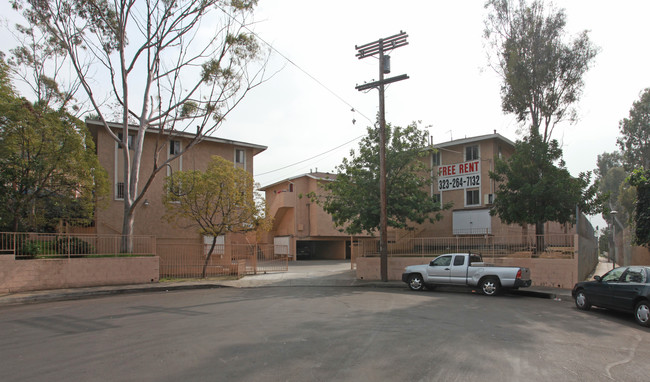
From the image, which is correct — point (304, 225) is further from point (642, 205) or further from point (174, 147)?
point (642, 205)

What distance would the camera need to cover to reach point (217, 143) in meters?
28.5

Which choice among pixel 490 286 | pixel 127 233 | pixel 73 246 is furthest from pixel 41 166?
pixel 490 286

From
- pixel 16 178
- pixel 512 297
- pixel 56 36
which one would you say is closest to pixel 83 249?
pixel 16 178

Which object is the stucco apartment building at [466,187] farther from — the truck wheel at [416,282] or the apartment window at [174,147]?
the truck wheel at [416,282]

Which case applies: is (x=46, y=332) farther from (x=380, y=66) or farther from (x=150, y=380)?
(x=380, y=66)

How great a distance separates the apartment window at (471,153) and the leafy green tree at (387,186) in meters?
7.44

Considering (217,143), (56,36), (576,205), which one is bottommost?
(576,205)

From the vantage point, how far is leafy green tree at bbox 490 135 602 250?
65.6 feet

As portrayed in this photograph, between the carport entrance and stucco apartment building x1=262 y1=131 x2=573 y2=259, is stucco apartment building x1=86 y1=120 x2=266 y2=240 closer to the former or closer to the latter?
stucco apartment building x1=262 y1=131 x2=573 y2=259

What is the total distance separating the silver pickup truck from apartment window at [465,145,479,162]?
14416mm

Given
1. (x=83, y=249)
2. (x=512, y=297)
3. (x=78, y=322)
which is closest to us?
(x=78, y=322)

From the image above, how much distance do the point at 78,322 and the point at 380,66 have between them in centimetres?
1660

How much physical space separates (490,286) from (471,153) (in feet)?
52.8

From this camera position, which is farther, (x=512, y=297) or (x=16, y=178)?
(x=16, y=178)
